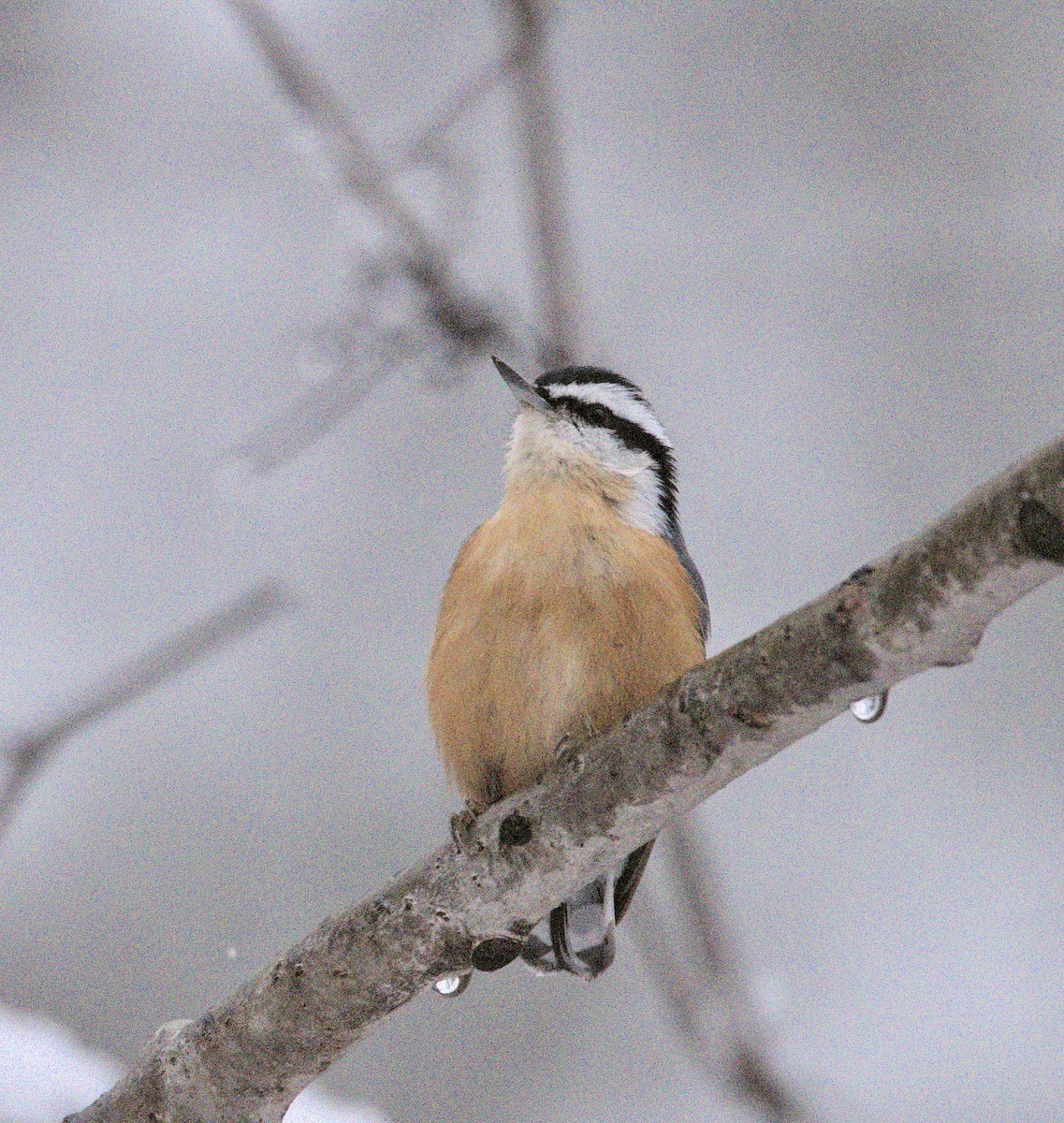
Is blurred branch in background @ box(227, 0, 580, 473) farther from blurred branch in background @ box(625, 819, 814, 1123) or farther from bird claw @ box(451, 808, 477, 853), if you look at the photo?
blurred branch in background @ box(625, 819, 814, 1123)

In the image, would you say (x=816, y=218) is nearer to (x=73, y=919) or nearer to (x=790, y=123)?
(x=790, y=123)

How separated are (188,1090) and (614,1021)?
148 inches

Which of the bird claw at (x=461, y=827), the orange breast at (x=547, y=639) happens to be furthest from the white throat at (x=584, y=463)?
the bird claw at (x=461, y=827)

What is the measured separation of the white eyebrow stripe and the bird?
A: 0.13m

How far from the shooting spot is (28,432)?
6324mm

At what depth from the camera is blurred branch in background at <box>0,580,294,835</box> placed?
2.01m

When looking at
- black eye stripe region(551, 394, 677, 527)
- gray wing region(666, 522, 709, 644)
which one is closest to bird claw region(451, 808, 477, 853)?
gray wing region(666, 522, 709, 644)

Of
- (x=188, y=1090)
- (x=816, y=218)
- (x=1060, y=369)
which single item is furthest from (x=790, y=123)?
(x=188, y=1090)

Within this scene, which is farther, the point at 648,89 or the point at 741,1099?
the point at 648,89

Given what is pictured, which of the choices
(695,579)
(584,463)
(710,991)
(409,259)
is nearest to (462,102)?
(409,259)

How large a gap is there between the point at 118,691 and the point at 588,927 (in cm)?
148

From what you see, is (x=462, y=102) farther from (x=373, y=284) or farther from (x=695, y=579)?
(x=695, y=579)

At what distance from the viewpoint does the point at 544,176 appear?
246 cm

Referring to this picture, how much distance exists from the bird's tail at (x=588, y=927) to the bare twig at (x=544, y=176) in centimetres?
120
